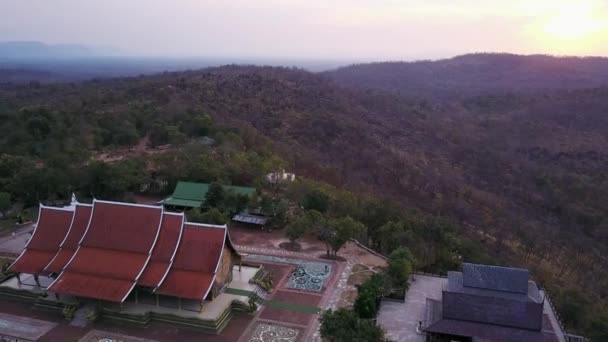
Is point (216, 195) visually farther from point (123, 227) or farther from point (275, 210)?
point (123, 227)

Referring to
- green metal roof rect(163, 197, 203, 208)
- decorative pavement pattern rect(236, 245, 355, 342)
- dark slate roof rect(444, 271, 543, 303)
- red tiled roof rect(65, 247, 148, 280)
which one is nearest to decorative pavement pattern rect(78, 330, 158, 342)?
red tiled roof rect(65, 247, 148, 280)

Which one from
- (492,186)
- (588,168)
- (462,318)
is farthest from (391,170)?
(462,318)

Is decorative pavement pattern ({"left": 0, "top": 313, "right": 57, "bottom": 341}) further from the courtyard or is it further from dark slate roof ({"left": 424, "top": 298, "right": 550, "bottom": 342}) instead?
dark slate roof ({"left": 424, "top": 298, "right": 550, "bottom": 342})

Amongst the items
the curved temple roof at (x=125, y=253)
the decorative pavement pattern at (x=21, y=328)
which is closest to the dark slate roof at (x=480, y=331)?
the curved temple roof at (x=125, y=253)

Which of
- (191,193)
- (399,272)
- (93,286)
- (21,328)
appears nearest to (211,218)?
(191,193)

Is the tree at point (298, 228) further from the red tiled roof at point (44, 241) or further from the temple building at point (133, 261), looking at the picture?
the red tiled roof at point (44, 241)

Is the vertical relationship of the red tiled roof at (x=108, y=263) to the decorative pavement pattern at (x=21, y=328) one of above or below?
above
